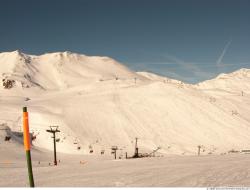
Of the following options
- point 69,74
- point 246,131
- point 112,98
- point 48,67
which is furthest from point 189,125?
point 48,67

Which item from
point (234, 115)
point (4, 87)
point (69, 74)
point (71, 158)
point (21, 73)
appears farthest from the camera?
point (69, 74)

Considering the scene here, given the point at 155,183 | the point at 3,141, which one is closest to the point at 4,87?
the point at 3,141

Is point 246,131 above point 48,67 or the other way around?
Answer: the other way around

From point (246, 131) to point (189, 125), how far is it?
397 inches

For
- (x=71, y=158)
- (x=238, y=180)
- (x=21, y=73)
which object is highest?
(x=21, y=73)

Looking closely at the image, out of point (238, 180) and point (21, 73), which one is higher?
point (21, 73)

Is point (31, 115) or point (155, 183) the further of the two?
point (31, 115)

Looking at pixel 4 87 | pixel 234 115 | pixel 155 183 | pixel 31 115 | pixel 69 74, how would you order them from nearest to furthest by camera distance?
pixel 155 183 → pixel 31 115 → pixel 234 115 → pixel 4 87 → pixel 69 74

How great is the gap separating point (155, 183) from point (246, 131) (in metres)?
63.7

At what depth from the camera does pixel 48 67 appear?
409 ft

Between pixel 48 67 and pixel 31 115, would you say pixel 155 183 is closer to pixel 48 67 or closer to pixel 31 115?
pixel 31 115

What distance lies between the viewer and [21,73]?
110 meters

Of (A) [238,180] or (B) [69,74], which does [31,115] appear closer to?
(B) [69,74]

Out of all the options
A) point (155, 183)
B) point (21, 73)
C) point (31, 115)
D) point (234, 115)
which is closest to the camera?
point (155, 183)
